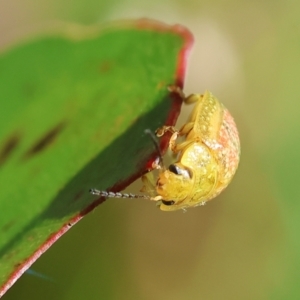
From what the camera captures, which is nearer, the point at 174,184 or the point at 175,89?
the point at 175,89

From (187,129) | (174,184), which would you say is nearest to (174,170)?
(174,184)

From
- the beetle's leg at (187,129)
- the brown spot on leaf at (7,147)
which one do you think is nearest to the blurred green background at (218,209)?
the beetle's leg at (187,129)

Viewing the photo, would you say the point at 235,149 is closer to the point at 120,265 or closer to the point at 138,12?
the point at 120,265

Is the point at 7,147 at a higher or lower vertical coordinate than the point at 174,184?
higher

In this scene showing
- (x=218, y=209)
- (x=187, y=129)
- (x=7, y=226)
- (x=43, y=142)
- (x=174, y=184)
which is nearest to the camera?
(x=7, y=226)

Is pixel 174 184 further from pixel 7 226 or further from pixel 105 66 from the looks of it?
pixel 7 226

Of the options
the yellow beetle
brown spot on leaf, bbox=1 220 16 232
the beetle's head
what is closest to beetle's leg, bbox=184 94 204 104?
the yellow beetle
